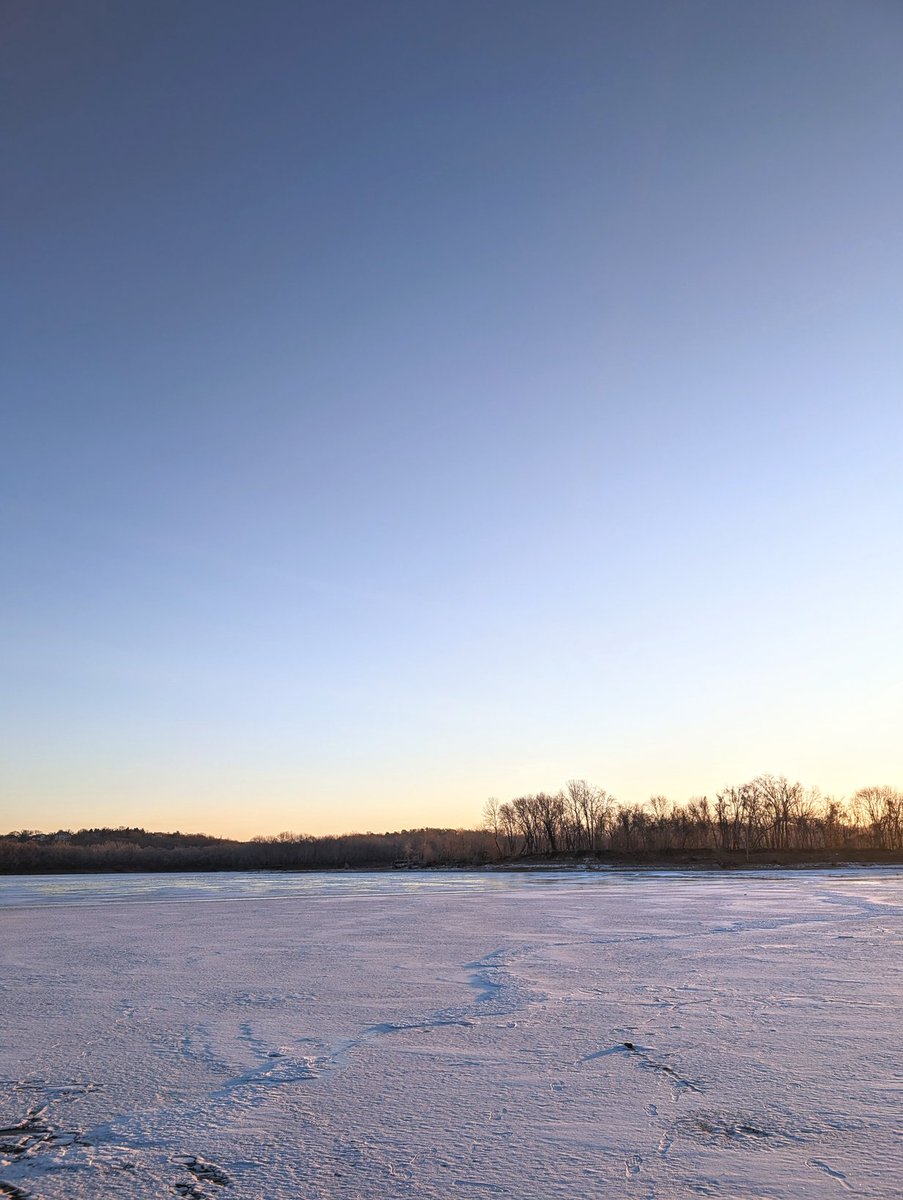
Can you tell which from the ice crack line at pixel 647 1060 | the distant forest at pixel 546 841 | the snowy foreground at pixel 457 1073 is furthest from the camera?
the distant forest at pixel 546 841

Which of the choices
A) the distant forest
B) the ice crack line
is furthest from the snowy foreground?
the distant forest

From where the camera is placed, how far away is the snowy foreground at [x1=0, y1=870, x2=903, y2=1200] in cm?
349

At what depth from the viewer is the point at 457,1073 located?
194 inches

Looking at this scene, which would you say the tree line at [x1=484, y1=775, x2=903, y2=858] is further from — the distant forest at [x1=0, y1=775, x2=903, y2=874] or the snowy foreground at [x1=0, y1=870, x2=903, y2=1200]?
the snowy foreground at [x1=0, y1=870, x2=903, y2=1200]

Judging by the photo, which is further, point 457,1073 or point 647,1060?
point 647,1060

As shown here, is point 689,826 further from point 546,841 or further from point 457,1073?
point 457,1073

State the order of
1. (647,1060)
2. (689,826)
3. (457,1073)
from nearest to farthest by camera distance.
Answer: (457,1073), (647,1060), (689,826)

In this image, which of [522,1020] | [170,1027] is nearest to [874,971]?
[522,1020]

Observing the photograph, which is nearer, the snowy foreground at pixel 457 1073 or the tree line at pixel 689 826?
the snowy foreground at pixel 457 1073

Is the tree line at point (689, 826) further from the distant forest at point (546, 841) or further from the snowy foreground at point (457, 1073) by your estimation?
the snowy foreground at point (457, 1073)

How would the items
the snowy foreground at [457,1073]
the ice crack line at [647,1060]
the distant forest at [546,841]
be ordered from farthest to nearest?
1. the distant forest at [546,841]
2. the ice crack line at [647,1060]
3. the snowy foreground at [457,1073]

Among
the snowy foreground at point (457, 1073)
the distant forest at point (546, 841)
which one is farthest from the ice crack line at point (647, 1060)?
the distant forest at point (546, 841)

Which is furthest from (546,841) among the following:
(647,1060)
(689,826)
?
(647,1060)

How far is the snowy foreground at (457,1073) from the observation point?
11.5ft
